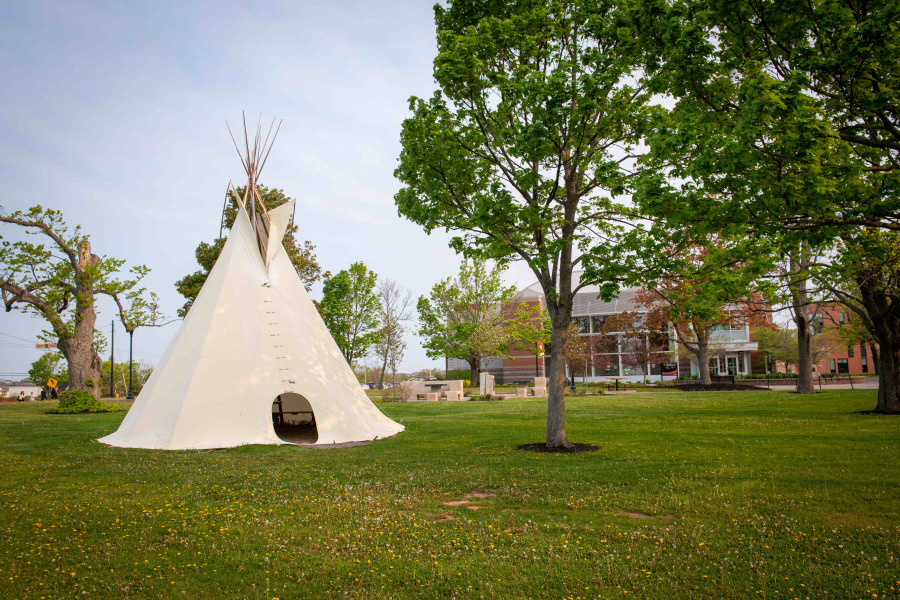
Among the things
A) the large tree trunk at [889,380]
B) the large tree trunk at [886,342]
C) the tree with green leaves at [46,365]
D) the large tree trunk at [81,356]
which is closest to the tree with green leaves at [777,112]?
the large tree trunk at [886,342]

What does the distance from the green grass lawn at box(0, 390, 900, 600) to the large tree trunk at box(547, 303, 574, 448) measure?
98cm

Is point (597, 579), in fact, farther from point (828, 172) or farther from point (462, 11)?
point (462, 11)

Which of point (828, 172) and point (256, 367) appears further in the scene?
point (256, 367)

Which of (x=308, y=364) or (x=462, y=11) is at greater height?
(x=462, y=11)

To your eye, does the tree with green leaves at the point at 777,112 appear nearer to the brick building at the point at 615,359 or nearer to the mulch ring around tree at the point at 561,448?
the mulch ring around tree at the point at 561,448

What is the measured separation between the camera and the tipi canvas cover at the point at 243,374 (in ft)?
44.6

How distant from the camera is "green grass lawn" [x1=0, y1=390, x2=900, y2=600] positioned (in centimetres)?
471

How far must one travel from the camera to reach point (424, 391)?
36.9 m

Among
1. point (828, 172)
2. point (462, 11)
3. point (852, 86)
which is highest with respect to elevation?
point (462, 11)

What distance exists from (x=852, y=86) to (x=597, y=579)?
799 cm

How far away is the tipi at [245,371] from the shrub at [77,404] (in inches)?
520

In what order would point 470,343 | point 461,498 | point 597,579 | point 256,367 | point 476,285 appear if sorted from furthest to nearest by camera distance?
1. point 476,285
2. point 470,343
3. point 256,367
4. point 461,498
5. point 597,579

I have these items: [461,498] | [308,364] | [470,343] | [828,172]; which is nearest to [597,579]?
[461,498]

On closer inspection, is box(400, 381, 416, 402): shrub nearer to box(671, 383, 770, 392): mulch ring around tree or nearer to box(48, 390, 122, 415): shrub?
box(48, 390, 122, 415): shrub
